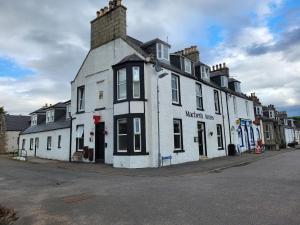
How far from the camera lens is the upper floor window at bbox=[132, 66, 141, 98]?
17.8 metres

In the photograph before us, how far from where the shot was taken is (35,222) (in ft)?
19.9

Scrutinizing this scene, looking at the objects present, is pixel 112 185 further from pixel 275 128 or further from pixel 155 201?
pixel 275 128

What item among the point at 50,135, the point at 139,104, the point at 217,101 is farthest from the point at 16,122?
the point at 139,104

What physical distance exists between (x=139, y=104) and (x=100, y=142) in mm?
5135

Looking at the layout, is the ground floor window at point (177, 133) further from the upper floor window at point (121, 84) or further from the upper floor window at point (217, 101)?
the upper floor window at point (217, 101)

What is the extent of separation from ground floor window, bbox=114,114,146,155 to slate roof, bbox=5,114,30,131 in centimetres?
3618

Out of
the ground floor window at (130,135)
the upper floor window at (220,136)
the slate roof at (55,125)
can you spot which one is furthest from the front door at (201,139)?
the slate roof at (55,125)

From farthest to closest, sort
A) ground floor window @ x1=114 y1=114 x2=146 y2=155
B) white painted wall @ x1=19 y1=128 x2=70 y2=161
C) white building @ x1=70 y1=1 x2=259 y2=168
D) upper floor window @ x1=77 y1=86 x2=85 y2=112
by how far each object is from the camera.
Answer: white painted wall @ x1=19 y1=128 x2=70 y2=161
upper floor window @ x1=77 y1=86 x2=85 y2=112
white building @ x1=70 y1=1 x2=259 y2=168
ground floor window @ x1=114 y1=114 x2=146 y2=155

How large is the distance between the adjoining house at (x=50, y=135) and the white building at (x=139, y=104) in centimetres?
249

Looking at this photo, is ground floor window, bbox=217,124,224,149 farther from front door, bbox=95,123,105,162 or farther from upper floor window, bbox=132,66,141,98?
front door, bbox=95,123,105,162

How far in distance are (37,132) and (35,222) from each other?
27.7 meters

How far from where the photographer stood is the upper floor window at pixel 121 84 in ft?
60.0

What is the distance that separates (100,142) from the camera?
20469mm

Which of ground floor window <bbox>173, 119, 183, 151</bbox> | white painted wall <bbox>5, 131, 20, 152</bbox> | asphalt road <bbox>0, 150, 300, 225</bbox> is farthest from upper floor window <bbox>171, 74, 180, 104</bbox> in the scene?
white painted wall <bbox>5, 131, 20, 152</bbox>
